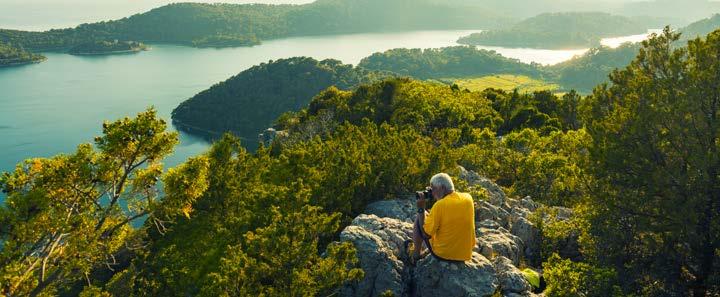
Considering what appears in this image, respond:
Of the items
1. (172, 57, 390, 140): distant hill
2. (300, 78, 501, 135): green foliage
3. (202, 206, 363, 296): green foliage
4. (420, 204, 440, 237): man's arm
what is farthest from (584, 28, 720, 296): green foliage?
(172, 57, 390, 140): distant hill

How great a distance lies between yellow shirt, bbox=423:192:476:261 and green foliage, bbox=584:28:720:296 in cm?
606

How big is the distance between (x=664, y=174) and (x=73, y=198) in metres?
19.1

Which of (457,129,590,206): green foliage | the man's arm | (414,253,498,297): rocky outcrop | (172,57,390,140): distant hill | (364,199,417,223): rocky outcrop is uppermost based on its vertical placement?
the man's arm

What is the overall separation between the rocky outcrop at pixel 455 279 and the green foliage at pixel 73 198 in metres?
10.5

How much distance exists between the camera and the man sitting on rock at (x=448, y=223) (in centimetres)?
1236

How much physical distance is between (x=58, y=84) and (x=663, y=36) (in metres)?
225

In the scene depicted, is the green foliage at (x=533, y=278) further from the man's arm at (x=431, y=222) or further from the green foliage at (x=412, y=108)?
the green foliage at (x=412, y=108)

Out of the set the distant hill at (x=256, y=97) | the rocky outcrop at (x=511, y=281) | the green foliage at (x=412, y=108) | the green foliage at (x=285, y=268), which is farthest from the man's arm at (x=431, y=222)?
the distant hill at (x=256, y=97)

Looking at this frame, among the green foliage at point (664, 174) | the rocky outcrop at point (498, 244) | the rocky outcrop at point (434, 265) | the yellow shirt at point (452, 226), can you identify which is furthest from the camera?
the rocky outcrop at point (498, 244)

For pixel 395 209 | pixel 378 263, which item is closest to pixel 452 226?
pixel 378 263

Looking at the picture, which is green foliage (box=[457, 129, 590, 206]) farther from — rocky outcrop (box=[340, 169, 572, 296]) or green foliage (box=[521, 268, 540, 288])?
green foliage (box=[521, 268, 540, 288])

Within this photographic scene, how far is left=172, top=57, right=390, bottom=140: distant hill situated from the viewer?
167m

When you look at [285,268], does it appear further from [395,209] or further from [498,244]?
[395,209]

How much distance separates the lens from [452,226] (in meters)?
12.4
